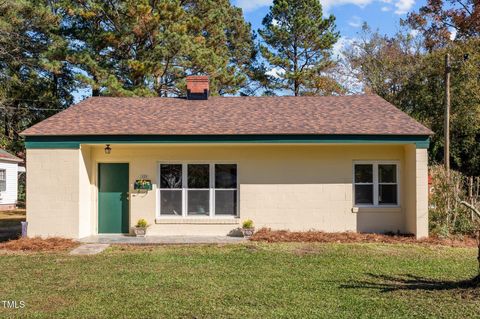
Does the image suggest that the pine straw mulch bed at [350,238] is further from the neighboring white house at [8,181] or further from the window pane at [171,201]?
the neighboring white house at [8,181]

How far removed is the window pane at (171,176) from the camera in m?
13.7

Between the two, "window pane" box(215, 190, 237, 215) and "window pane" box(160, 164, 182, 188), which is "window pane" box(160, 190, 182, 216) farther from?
"window pane" box(215, 190, 237, 215)

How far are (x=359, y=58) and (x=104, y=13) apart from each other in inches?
723

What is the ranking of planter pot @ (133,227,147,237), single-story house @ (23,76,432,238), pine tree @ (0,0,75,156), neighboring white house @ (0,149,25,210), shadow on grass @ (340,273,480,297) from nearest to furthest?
shadow on grass @ (340,273,480,297), planter pot @ (133,227,147,237), single-story house @ (23,76,432,238), pine tree @ (0,0,75,156), neighboring white house @ (0,149,25,210)

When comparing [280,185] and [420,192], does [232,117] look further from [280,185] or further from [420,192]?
[420,192]

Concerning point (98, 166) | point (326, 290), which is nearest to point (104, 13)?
point (98, 166)

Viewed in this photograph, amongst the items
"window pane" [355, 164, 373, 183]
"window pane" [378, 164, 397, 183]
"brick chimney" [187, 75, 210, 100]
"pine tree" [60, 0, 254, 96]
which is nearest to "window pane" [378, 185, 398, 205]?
"window pane" [378, 164, 397, 183]

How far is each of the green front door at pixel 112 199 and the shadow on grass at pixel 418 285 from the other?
8063 millimetres

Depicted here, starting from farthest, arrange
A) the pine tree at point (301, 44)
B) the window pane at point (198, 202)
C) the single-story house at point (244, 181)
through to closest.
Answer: the pine tree at point (301, 44)
the window pane at point (198, 202)
the single-story house at point (244, 181)

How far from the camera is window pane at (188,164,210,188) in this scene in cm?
1366

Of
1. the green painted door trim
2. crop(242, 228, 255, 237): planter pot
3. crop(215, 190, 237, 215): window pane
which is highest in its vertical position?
the green painted door trim

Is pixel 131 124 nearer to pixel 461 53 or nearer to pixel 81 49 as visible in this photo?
pixel 81 49

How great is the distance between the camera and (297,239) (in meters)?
12.6

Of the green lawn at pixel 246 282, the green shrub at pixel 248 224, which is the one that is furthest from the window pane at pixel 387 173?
the green shrub at pixel 248 224
